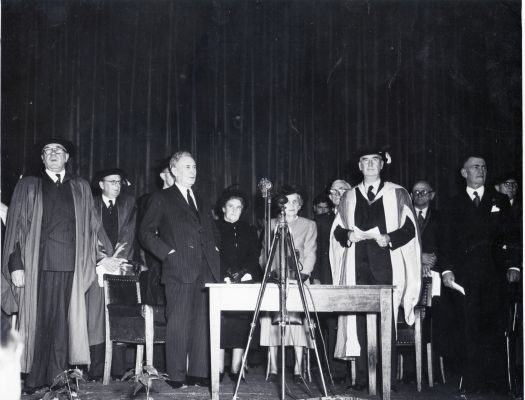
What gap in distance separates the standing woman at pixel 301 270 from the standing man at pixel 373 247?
1.57 ft

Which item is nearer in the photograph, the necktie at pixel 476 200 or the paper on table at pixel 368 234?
the paper on table at pixel 368 234

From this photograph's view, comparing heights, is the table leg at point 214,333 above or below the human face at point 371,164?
below

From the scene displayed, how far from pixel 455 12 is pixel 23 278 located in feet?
18.8

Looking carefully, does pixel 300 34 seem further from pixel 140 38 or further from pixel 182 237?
pixel 182 237

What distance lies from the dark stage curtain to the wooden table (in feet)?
10.4

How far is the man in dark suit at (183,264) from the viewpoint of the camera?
4.81 metres

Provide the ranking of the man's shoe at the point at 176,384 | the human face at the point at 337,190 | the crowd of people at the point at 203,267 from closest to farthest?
the crowd of people at the point at 203,267, the man's shoe at the point at 176,384, the human face at the point at 337,190

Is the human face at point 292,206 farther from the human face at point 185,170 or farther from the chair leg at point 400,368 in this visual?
the chair leg at point 400,368

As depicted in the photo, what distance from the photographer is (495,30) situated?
7.32 m

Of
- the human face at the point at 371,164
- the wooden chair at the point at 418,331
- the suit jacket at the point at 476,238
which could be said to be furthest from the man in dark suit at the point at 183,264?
the suit jacket at the point at 476,238

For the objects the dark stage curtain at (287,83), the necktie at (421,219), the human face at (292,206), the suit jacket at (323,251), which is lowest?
the suit jacket at (323,251)

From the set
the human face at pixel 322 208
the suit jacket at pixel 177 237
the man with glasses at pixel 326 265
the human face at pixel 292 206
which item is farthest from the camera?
the human face at pixel 322 208

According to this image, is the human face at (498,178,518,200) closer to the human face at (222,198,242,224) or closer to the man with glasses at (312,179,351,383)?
the man with glasses at (312,179,351,383)

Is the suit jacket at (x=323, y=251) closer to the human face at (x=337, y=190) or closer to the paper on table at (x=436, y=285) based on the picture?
the human face at (x=337, y=190)
